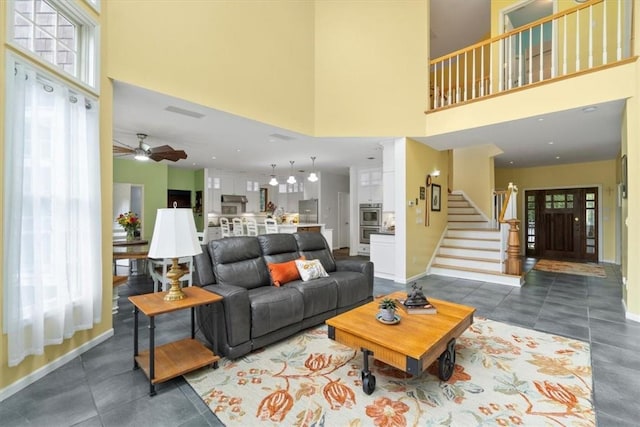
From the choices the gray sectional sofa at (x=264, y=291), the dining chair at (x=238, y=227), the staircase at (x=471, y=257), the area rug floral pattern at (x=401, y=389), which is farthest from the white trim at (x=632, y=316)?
the dining chair at (x=238, y=227)

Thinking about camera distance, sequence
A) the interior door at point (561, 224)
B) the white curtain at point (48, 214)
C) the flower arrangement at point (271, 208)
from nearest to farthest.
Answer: the white curtain at point (48, 214) → the interior door at point (561, 224) → the flower arrangement at point (271, 208)

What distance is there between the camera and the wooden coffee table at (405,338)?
186cm

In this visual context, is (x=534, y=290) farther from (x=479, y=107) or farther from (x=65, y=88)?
(x=65, y=88)

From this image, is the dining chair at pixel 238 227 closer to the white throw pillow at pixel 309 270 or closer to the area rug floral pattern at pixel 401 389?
the white throw pillow at pixel 309 270

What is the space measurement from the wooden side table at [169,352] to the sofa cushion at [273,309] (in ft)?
1.19

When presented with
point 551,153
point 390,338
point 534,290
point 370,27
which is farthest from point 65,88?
point 551,153

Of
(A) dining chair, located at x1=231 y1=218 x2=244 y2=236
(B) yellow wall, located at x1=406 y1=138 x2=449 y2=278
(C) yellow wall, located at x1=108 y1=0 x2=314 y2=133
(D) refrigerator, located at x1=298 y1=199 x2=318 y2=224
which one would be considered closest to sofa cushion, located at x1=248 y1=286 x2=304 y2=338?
(C) yellow wall, located at x1=108 y1=0 x2=314 y2=133

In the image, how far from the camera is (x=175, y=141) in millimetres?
5910

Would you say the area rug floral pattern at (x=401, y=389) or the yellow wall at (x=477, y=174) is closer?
the area rug floral pattern at (x=401, y=389)

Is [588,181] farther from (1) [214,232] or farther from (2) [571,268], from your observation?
(1) [214,232]

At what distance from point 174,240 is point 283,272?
1.34m

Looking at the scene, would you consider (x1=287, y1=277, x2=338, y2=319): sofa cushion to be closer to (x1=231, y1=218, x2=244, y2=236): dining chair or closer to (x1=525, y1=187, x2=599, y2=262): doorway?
(x1=231, y1=218, x2=244, y2=236): dining chair

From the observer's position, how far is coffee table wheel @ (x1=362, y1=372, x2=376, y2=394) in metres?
2.02

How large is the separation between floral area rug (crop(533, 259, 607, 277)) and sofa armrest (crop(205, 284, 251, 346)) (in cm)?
674
